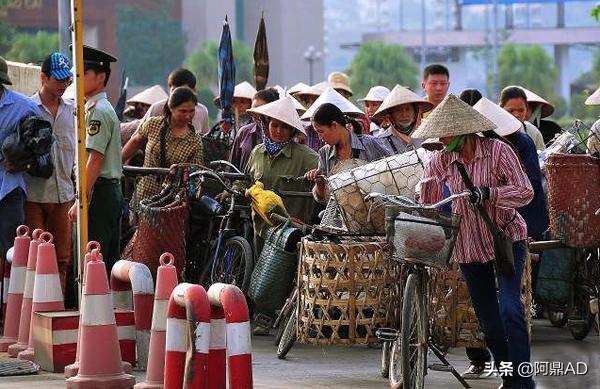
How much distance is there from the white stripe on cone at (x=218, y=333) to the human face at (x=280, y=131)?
14.8 ft

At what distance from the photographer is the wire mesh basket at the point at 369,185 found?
10148mm

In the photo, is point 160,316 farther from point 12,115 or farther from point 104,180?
point 12,115

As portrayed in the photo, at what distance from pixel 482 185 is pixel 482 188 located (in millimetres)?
127

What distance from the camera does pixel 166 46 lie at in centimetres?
12206

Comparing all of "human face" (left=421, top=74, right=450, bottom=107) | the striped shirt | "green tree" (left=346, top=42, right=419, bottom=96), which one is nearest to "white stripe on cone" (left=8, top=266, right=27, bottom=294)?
the striped shirt

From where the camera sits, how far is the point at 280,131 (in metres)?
12.5

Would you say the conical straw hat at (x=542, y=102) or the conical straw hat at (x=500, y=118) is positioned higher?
the conical straw hat at (x=542, y=102)

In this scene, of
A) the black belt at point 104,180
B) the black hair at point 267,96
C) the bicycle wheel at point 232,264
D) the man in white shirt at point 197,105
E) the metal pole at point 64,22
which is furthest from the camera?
the metal pole at point 64,22

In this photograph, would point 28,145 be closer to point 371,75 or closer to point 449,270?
point 449,270

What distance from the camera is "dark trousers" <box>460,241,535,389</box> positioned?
29.2 feet

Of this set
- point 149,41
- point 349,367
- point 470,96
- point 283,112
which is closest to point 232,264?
point 283,112

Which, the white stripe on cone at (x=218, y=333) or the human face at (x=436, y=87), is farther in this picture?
the human face at (x=436, y=87)

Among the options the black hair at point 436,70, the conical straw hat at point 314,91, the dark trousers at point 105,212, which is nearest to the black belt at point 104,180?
the dark trousers at point 105,212

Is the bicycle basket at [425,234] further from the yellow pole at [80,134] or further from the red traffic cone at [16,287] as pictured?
the red traffic cone at [16,287]
